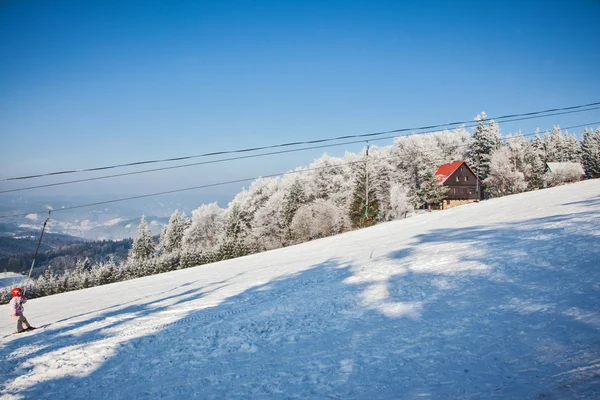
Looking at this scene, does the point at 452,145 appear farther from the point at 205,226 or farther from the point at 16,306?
the point at 16,306

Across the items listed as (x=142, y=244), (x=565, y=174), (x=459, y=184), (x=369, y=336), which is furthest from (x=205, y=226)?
(x=369, y=336)

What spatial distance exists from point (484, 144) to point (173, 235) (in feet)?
261

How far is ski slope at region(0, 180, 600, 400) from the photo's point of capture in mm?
5742

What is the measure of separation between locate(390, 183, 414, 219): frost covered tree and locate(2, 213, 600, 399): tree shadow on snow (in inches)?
1848

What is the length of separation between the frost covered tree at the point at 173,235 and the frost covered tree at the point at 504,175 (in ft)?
252

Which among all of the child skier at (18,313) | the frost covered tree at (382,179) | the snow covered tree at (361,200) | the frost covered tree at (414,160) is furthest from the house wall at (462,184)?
the child skier at (18,313)

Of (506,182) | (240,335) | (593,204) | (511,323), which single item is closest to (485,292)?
(511,323)

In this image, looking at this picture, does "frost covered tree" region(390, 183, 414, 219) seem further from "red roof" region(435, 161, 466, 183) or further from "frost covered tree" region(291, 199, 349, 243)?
"frost covered tree" region(291, 199, 349, 243)

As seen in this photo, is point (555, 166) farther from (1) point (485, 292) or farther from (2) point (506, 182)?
(1) point (485, 292)

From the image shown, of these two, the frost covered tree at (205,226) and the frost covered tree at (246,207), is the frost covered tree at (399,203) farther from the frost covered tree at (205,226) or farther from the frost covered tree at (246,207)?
the frost covered tree at (205,226)

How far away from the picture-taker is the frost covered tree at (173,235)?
3474 inches

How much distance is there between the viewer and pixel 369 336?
789 centimetres

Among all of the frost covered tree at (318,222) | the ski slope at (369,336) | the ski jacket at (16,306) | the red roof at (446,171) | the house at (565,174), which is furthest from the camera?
the red roof at (446,171)

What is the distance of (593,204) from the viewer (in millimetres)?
17469
